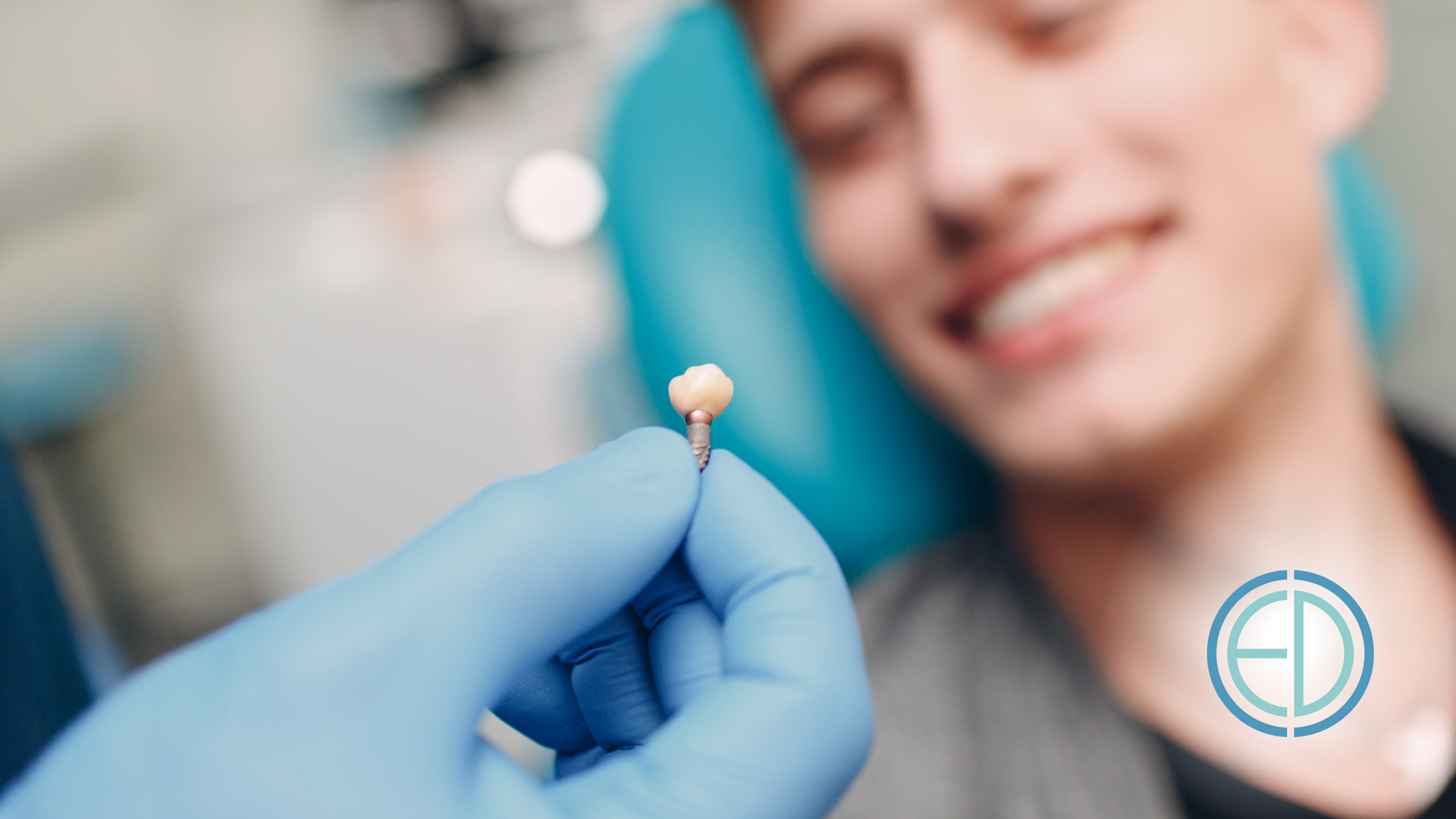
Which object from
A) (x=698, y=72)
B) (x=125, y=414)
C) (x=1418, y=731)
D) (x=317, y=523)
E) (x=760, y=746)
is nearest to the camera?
(x=760, y=746)

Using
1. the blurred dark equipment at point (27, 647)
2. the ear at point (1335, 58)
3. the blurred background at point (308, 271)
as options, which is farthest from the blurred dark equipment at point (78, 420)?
the ear at point (1335, 58)

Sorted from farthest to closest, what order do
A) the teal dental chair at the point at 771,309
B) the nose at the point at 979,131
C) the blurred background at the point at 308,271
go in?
the blurred background at the point at 308,271, the teal dental chair at the point at 771,309, the nose at the point at 979,131

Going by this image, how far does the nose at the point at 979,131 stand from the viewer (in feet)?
1.66

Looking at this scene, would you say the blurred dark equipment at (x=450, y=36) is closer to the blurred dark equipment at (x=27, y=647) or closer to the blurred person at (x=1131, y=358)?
the blurred person at (x=1131, y=358)

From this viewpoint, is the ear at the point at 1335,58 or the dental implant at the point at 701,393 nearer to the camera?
the dental implant at the point at 701,393

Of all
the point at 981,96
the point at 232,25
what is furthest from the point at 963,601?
the point at 232,25

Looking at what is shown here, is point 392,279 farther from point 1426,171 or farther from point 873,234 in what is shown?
point 1426,171

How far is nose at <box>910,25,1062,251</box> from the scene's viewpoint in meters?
0.51

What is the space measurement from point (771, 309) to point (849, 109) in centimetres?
20

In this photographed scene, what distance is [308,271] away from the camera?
47.9 inches

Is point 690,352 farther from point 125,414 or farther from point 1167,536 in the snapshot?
point 125,414

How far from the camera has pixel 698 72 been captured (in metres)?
0.80

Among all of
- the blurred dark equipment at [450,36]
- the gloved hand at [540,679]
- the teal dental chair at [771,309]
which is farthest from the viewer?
the blurred dark equipment at [450,36]

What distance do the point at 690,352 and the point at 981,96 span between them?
31 cm
